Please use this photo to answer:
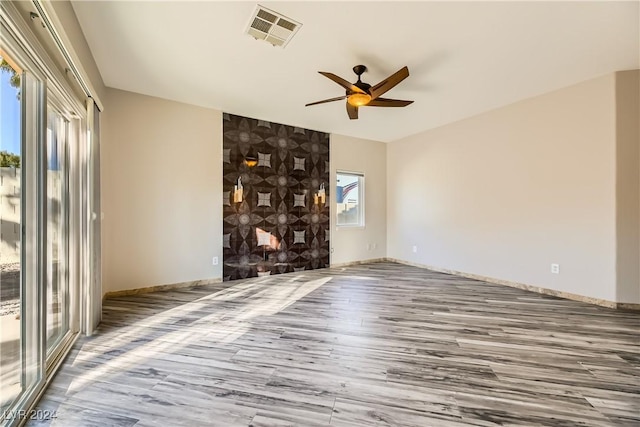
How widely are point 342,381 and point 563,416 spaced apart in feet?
4.05

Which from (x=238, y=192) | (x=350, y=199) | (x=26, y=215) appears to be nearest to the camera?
(x=26, y=215)

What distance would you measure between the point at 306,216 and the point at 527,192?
3583mm

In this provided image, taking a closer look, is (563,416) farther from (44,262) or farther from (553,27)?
(44,262)

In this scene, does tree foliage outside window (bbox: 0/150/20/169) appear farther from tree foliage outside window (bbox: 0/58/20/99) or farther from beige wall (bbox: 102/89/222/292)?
beige wall (bbox: 102/89/222/292)

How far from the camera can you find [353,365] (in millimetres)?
1984

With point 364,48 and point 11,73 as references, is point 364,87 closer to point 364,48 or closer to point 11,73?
point 364,48

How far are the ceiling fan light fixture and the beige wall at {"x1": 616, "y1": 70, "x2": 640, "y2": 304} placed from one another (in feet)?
9.80

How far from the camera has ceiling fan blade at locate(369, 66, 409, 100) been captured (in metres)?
2.69

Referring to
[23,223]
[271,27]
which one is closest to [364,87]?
[271,27]

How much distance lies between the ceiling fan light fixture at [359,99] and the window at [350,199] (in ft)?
8.92

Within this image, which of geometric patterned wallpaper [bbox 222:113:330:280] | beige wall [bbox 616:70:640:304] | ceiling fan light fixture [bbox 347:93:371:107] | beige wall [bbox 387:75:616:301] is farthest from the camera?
geometric patterned wallpaper [bbox 222:113:330:280]

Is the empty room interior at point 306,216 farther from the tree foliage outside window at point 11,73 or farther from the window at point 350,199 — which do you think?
the window at point 350,199

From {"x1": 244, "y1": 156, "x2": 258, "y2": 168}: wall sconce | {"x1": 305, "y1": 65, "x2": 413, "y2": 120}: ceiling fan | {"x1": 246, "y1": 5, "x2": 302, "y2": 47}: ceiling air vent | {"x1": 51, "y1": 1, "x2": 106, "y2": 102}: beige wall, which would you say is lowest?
{"x1": 244, "y1": 156, "x2": 258, "y2": 168}: wall sconce

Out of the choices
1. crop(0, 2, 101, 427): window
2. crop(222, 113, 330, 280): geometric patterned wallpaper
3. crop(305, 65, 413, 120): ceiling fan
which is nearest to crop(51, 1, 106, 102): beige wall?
crop(0, 2, 101, 427): window
